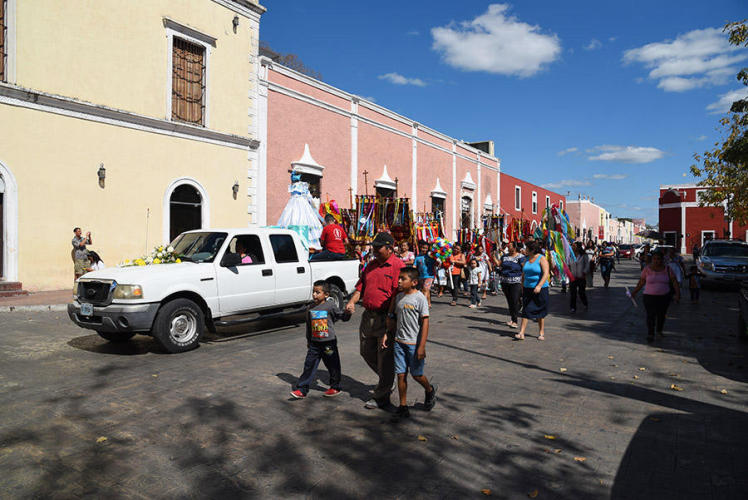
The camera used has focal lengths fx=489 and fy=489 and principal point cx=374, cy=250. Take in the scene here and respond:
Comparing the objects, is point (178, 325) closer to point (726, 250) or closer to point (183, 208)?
point (183, 208)

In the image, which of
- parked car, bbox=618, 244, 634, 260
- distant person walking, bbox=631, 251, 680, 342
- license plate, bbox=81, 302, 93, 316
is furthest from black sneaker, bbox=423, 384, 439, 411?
parked car, bbox=618, 244, 634, 260

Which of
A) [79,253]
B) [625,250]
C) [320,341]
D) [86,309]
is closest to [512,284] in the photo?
[320,341]

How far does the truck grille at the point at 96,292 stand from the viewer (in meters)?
7.05

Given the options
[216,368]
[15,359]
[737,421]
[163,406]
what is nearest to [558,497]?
[737,421]

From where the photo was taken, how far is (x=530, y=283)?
878cm

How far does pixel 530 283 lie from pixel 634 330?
283 centimetres

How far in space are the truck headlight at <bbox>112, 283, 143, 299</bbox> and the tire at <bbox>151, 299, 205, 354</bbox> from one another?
41 centimetres

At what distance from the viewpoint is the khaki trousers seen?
502 centimetres

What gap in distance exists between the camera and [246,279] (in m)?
8.42

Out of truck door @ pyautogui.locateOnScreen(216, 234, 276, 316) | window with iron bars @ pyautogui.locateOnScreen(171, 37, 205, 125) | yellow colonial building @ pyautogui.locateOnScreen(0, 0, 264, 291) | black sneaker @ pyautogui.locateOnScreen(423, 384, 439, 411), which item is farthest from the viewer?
window with iron bars @ pyautogui.locateOnScreen(171, 37, 205, 125)

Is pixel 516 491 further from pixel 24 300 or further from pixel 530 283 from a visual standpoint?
pixel 24 300

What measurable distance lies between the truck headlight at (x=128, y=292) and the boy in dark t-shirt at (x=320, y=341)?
298cm

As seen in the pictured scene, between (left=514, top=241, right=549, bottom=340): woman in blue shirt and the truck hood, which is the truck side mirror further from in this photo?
(left=514, top=241, right=549, bottom=340): woman in blue shirt

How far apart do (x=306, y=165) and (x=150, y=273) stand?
13058 mm
